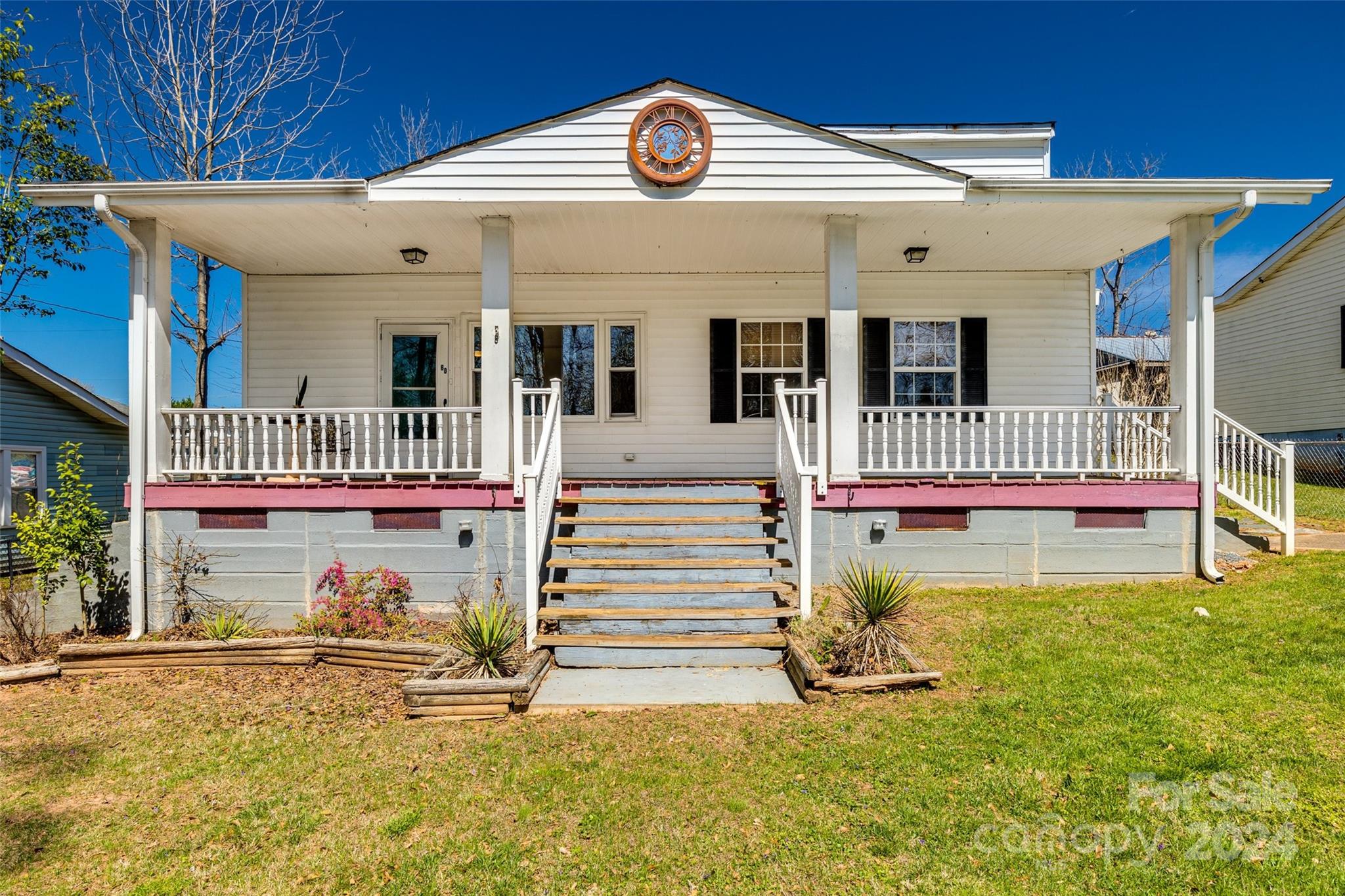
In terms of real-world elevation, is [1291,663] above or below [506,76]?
below

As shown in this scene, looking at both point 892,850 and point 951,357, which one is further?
point 951,357

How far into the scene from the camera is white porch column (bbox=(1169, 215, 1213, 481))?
273 inches

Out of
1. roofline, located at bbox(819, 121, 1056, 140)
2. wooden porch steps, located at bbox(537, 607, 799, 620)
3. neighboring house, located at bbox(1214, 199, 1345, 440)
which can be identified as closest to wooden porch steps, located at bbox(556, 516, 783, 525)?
wooden porch steps, located at bbox(537, 607, 799, 620)

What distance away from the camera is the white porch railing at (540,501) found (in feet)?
18.4

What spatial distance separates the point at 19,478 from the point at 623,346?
11518mm

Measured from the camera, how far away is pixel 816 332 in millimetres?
9188

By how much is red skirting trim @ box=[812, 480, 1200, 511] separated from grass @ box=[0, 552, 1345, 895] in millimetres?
1837

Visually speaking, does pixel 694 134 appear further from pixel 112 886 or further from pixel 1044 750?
pixel 112 886

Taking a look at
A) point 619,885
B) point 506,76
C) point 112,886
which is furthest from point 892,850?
point 506,76

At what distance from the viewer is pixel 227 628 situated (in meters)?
6.15

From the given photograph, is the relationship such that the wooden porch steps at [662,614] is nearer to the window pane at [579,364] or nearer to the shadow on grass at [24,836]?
the shadow on grass at [24,836]

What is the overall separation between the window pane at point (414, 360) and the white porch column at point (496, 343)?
278 cm

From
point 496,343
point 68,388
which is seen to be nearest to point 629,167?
point 496,343

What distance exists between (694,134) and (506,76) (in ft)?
44.5
